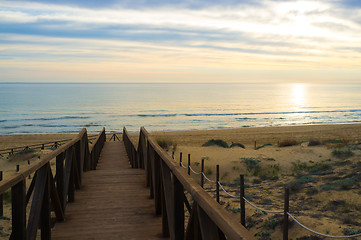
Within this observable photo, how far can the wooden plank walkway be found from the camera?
3.92 m

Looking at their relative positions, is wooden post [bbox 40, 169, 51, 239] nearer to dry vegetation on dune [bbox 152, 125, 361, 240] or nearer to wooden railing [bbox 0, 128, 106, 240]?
wooden railing [bbox 0, 128, 106, 240]

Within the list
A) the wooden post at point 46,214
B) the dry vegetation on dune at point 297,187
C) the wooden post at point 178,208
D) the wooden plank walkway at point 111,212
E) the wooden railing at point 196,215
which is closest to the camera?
the wooden railing at point 196,215

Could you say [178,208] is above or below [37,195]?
below

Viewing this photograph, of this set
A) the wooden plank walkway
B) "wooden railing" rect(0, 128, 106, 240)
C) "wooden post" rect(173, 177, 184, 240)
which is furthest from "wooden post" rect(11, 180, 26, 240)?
"wooden post" rect(173, 177, 184, 240)

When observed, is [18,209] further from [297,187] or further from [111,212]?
[297,187]

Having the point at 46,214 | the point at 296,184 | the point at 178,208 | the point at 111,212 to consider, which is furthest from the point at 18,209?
the point at 296,184

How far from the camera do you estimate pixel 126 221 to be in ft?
14.1

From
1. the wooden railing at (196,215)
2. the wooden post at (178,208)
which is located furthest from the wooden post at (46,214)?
the wooden post at (178,208)

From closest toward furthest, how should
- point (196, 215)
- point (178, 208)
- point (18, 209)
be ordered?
point (196, 215), point (18, 209), point (178, 208)

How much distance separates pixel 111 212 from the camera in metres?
4.62

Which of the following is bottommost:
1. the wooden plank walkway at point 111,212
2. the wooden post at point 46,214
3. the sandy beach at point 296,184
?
the sandy beach at point 296,184

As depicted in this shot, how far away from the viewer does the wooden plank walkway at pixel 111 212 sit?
3.92m

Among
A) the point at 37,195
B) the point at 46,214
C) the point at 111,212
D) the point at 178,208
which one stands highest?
the point at 37,195

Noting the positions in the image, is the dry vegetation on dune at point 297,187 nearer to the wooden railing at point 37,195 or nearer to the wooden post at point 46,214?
the wooden railing at point 37,195
